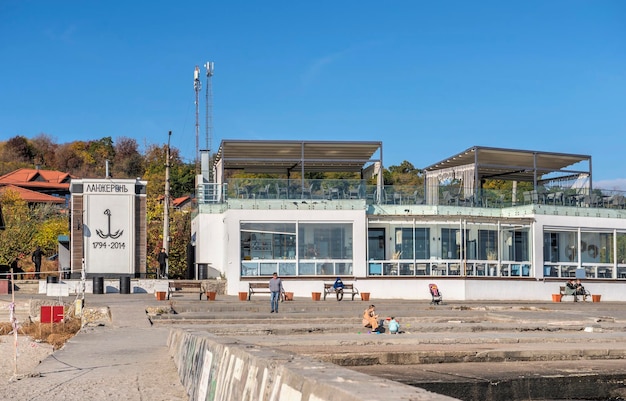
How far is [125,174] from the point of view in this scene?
12225 centimetres

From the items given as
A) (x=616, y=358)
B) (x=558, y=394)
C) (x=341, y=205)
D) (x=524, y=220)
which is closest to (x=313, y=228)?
(x=341, y=205)

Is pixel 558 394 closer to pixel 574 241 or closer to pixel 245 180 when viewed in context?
pixel 245 180

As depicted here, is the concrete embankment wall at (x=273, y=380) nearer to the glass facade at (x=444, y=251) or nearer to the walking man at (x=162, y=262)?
the glass facade at (x=444, y=251)

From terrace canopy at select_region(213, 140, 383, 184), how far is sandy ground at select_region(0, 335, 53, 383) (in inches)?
725

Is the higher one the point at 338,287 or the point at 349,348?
the point at 338,287

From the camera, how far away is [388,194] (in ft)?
140

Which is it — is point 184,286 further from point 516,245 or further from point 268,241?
point 516,245

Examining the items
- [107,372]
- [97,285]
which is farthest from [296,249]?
[107,372]

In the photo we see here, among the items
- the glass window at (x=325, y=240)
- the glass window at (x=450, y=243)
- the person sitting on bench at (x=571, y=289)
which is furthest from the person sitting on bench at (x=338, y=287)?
the person sitting on bench at (x=571, y=289)

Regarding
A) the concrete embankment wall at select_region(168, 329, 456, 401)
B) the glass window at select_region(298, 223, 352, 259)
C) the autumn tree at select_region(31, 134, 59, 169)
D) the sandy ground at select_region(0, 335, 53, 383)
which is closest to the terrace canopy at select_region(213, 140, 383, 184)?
the glass window at select_region(298, 223, 352, 259)

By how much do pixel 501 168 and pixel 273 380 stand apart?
39750 mm

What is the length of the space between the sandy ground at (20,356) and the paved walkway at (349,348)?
0.62 metres

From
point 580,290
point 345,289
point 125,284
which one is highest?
point 125,284

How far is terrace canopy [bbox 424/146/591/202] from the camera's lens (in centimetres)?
4453
